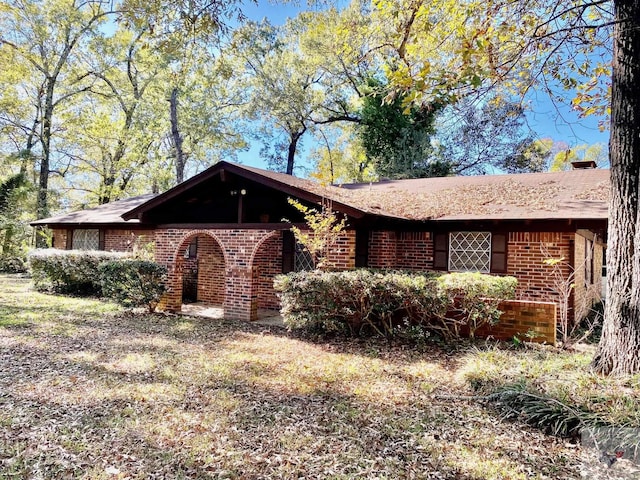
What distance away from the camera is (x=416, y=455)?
343cm

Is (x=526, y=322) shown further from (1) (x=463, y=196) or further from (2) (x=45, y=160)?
(2) (x=45, y=160)

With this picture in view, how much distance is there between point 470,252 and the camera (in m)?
9.61

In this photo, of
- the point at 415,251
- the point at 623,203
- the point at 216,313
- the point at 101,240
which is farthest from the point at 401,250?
the point at 101,240

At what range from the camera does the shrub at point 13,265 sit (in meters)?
19.2

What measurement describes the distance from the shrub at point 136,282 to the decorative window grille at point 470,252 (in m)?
6.85

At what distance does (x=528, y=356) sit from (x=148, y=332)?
661 centimetres

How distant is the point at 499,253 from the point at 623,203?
14.6ft

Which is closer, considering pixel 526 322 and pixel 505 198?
pixel 526 322

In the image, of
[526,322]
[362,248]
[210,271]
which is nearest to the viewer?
[526,322]

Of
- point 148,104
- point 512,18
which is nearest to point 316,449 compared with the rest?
point 512,18

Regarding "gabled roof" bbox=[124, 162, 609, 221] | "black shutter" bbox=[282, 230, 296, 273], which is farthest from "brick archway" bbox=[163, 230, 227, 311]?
"gabled roof" bbox=[124, 162, 609, 221]

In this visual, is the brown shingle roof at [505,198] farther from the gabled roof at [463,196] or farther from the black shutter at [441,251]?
the black shutter at [441,251]

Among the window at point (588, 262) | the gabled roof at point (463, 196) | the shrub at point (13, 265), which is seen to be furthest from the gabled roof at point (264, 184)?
the shrub at point (13, 265)

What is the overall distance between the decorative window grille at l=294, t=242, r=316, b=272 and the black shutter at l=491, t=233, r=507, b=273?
14.4 ft
